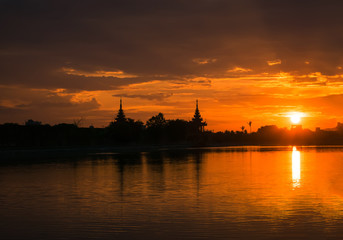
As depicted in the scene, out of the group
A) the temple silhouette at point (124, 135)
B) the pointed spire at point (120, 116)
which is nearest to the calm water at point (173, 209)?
the temple silhouette at point (124, 135)

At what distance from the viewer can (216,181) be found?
2941 centimetres

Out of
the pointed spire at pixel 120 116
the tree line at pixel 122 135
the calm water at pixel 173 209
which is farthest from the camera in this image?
the pointed spire at pixel 120 116

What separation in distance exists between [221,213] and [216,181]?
40.4ft

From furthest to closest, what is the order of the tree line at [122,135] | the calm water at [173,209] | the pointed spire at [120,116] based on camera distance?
the pointed spire at [120,116] → the tree line at [122,135] → the calm water at [173,209]

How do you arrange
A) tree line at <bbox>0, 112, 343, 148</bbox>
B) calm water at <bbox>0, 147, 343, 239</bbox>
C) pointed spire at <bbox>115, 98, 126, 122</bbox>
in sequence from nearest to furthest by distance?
calm water at <bbox>0, 147, 343, 239</bbox>
tree line at <bbox>0, 112, 343, 148</bbox>
pointed spire at <bbox>115, 98, 126, 122</bbox>

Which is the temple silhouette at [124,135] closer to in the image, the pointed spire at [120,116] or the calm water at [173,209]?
the pointed spire at [120,116]

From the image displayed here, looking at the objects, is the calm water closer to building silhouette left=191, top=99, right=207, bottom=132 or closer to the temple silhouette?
the temple silhouette

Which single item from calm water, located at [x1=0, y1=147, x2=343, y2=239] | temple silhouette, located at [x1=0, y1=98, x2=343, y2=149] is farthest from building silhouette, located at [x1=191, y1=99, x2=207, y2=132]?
calm water, located at [x1=0, y1=147, x2=343, y2=239]

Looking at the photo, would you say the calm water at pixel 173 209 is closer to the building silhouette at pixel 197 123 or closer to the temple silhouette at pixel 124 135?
the temple silhouette at pixel 124 135

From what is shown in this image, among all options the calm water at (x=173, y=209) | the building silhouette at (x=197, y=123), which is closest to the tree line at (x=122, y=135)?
the building silhouette at (x=197, y=123)

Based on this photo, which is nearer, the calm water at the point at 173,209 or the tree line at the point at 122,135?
the calm water at the point at 173,209

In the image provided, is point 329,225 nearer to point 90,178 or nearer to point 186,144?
point 90,178

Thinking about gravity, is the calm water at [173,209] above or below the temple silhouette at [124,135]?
below

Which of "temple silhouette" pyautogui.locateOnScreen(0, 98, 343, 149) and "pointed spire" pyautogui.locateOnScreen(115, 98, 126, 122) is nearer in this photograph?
"temple silhouette" pyautogui.locateOnScreen(0, 98, 343, 149)
